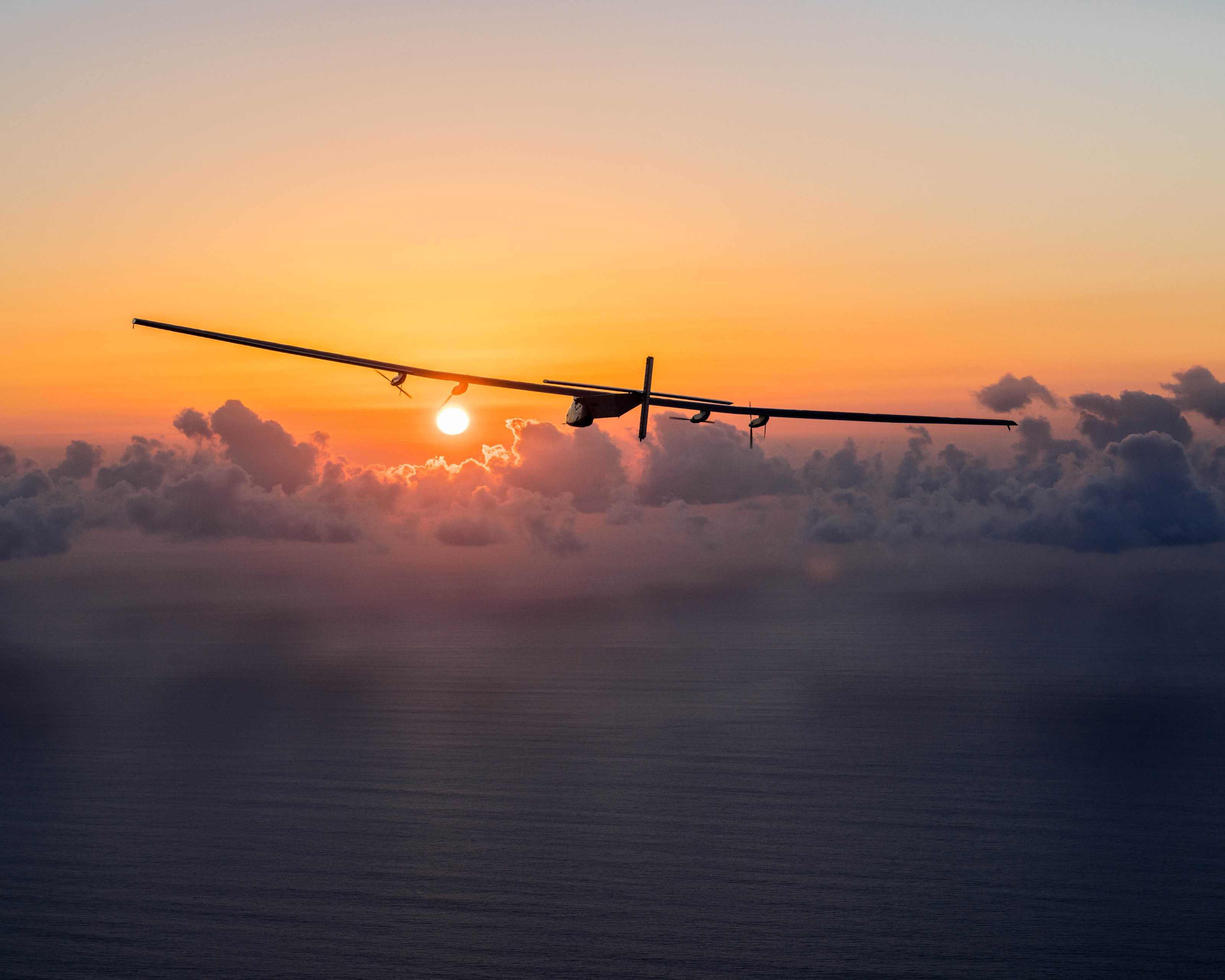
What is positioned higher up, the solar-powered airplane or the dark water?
the solar-powered airplane

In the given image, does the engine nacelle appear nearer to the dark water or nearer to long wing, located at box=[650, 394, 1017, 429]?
long wing, located at box=[650, 394, 1017, 429]

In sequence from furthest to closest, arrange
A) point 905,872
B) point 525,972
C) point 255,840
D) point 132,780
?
1. point 132,780
2. point 255,840
3. point 905,872
4. point 525,972

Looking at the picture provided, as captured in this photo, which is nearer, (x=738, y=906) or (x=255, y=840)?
(x=738, y=906)

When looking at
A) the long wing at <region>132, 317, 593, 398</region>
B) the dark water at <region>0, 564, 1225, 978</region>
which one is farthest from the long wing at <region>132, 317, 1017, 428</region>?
the dark water at <region>0, 564, 1225, 978</region>

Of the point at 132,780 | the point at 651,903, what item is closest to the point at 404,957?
the point at 651,903

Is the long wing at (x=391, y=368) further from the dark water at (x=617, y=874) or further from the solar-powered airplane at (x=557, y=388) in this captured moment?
the dark water at (x=617, y=874)

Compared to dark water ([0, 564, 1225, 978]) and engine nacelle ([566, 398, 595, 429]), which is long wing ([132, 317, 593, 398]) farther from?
dark water ([0, 564, 1225, 978])

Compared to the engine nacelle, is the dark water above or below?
below

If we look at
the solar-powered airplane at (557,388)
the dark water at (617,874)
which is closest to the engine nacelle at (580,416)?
the solar-powered airplane at (557,388)

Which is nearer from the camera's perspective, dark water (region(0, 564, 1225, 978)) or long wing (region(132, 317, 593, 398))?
long wing (region(132, 317, 593, 398))

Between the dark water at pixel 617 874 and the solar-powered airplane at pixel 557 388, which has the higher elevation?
the solar-powered airplane at pixel 557 388

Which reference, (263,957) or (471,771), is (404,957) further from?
(471,771)
